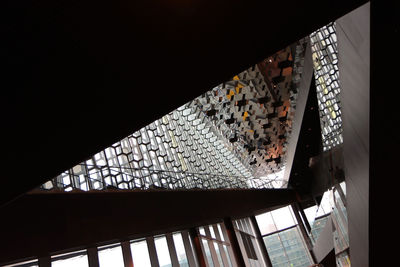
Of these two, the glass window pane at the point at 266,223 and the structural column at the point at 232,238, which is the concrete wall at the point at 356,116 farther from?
the glass window pane at the point at 266,223

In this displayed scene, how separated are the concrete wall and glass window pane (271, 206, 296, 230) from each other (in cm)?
1579

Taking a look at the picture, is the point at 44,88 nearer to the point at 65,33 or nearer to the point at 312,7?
the point at 65,33

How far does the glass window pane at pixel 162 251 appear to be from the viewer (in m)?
9.17

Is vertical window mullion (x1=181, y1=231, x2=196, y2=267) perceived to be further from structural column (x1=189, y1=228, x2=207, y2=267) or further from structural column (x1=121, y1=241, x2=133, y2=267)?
structural column (x1=121, y1=241, x2=133, y2=267)

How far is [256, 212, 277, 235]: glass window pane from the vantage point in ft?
62.4

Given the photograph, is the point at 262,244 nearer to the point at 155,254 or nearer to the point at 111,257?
the point at 155,254

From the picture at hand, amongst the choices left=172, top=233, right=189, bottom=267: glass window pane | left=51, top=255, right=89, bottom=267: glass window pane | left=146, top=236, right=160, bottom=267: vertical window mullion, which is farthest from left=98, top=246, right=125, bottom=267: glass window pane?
left=172, top=233, right=189, bottom=267: glass window pane

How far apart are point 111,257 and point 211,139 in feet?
25.1

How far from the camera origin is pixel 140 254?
8.59 m

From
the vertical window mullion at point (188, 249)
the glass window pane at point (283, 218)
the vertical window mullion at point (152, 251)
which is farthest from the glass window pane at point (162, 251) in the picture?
the glass window pane at point (283, 218)

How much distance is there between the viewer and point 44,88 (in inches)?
67.7

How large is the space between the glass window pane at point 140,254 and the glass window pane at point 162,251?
0.51 metres
